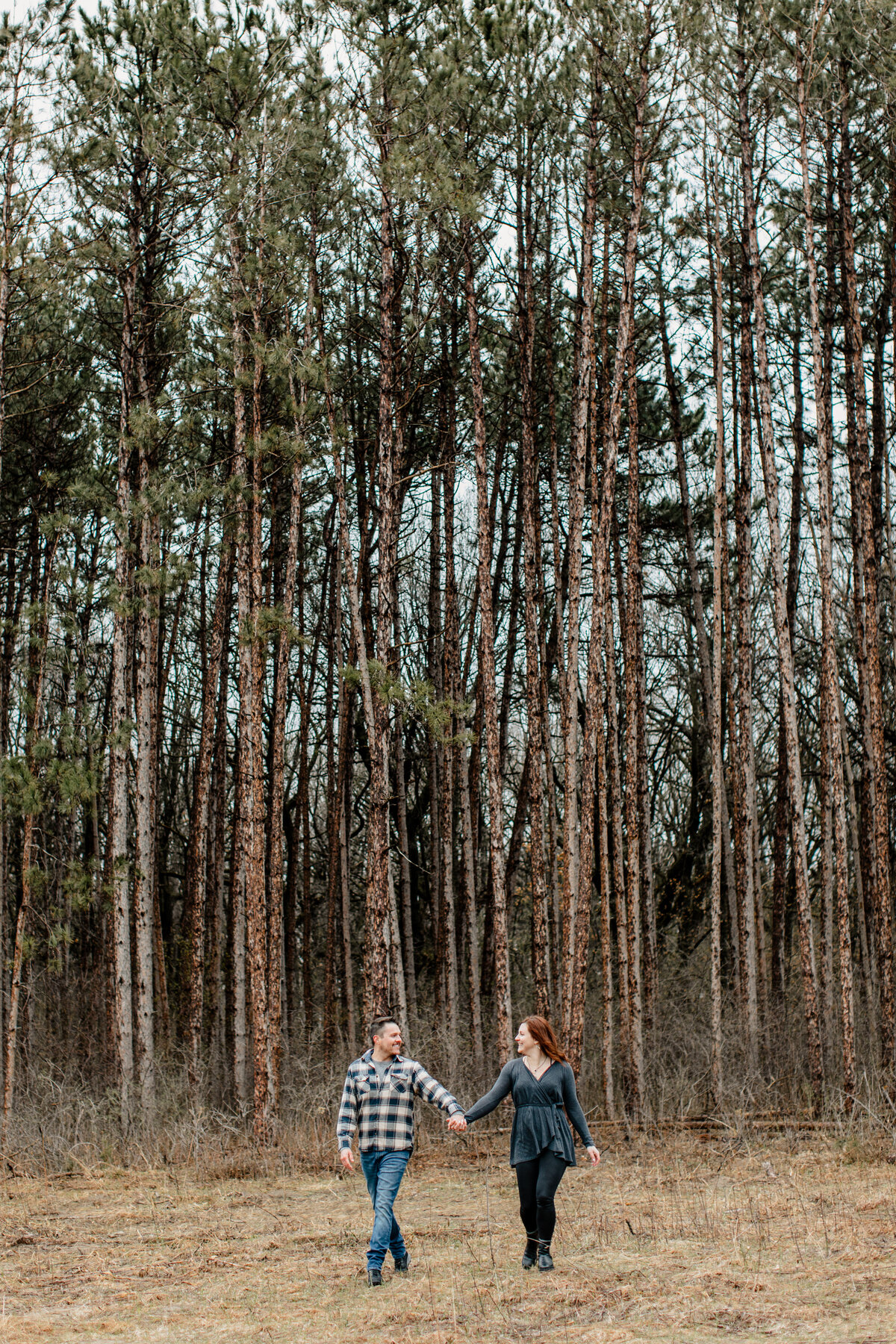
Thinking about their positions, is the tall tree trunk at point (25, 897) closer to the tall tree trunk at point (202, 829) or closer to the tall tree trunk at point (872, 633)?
the tall tree trunk at point (202, 829)

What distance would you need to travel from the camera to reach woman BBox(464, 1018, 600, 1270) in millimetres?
5914

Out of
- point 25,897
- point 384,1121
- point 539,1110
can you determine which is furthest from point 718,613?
point 384,1121

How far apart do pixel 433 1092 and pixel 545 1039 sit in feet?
2.01

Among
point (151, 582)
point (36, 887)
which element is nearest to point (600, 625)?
point (151, 582)

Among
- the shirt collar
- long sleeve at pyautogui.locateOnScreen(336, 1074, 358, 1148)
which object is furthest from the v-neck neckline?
long sleeve at pyautogui.locateOnScreen(336, 1074, 358, 1148)

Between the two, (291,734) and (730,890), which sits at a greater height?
(291,734)

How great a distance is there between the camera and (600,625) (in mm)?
11914

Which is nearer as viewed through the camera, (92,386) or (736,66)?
(736,66)

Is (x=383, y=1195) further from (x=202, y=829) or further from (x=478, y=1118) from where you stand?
(x=202, y=829)

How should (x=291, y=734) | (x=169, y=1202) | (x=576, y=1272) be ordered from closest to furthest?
(x=576, y=1272), (x=169, y=1202), (x=291, y=734)

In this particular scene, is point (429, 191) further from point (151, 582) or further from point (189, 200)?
point (151, 582)

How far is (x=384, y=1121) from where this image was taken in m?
6.04

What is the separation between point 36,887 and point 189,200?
7.34 meters

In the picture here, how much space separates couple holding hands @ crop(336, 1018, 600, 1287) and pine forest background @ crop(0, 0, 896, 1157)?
465 centimetres
